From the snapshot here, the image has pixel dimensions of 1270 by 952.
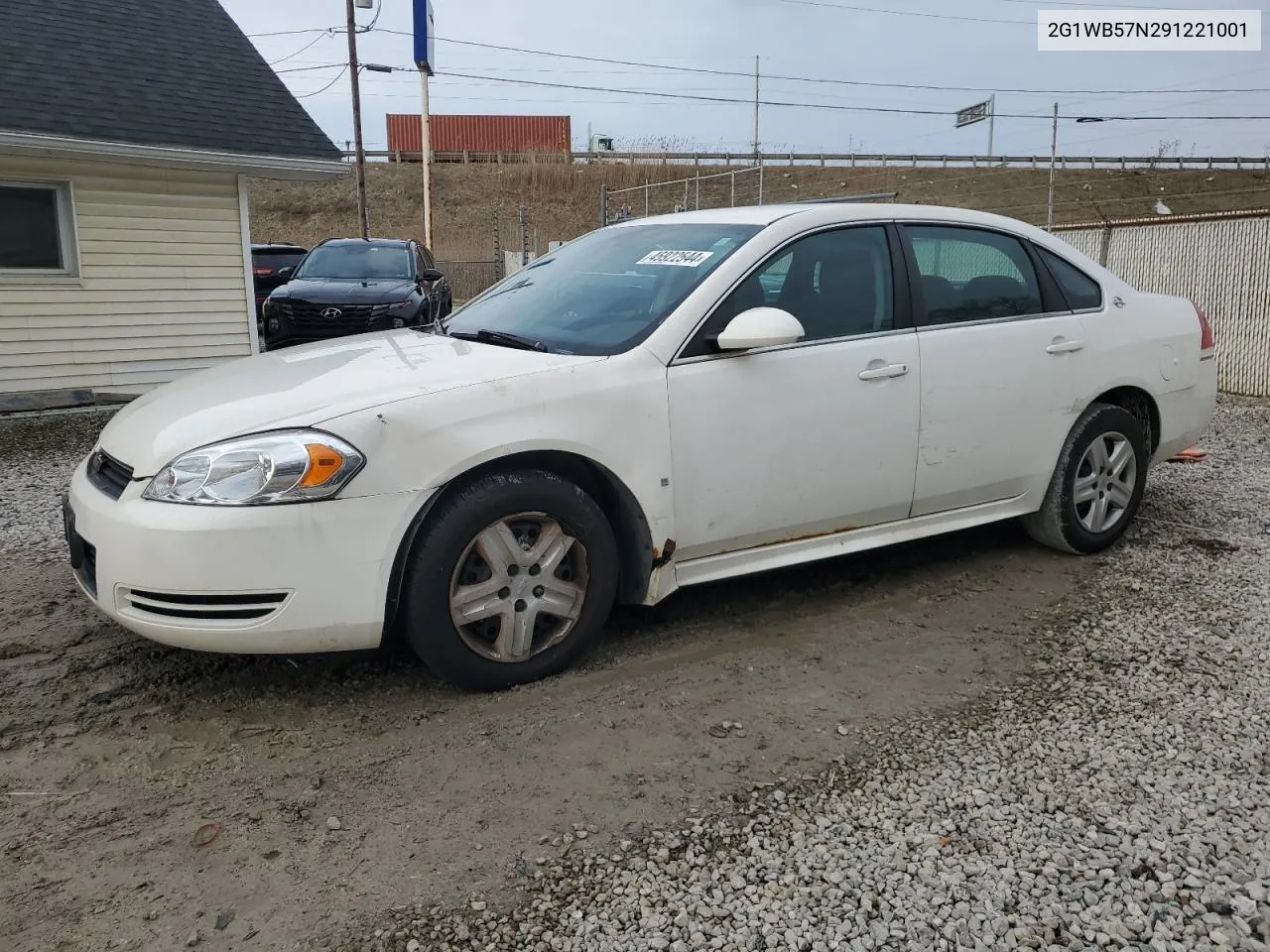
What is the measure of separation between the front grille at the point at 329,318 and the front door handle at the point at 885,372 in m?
8.68

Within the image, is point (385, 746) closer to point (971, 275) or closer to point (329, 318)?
point (971, 275)

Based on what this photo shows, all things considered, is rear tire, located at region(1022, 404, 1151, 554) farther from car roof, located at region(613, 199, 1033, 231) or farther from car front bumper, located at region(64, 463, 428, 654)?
car front bumper, located at region(64, 463, 428, 654)

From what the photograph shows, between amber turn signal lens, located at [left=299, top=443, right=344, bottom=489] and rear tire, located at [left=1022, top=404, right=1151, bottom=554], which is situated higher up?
amber turn signal lens, located at [left=299, top=443, right=344, bottom=489]

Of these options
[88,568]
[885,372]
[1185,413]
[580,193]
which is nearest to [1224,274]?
[1185,413]

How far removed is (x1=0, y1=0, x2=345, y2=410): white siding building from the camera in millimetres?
9766

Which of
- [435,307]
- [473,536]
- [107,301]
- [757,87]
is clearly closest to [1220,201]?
[757,87]

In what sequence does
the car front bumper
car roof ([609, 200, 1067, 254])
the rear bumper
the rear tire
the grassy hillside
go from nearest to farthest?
the car front bumper, car roof ([609, 200, 1067, 254]), the rear tire, the rear bumper, the grassy hillside

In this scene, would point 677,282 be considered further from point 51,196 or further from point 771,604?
point 51,196

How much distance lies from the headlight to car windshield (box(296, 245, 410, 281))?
9897mm

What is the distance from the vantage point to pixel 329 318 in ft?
38.1

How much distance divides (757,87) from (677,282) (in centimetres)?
5966

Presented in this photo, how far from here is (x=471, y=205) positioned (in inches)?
1997

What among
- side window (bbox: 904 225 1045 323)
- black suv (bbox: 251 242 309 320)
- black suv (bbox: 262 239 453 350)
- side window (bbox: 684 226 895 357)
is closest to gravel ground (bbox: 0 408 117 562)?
black suv (bbox: 262 239 453 350)

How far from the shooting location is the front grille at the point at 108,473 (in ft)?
10.7
